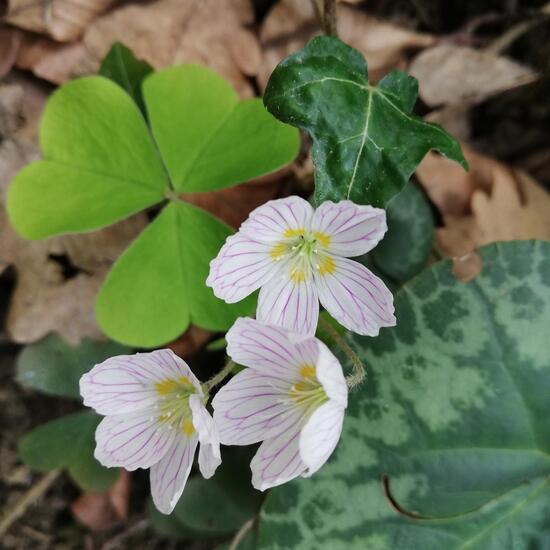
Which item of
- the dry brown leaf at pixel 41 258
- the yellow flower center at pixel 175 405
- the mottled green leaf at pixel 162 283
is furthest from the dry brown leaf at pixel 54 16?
the yellow flower center at pixel 175 405

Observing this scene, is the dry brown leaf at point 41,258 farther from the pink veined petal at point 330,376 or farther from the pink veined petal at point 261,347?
the pink veined petal at point 330,376

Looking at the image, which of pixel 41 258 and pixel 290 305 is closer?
pixel 290 305

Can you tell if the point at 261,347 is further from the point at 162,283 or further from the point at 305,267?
the point at 162,283

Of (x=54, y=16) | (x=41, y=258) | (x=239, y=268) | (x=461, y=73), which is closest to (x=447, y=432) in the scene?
(x=239, y=268)

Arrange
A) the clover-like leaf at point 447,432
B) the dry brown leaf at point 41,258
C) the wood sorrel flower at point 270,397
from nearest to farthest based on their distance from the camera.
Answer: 1. the wood sorrel flower at point 270,397
2. the clover-like leaf at point 447,432
3. the dry brown leaf at point 41,258

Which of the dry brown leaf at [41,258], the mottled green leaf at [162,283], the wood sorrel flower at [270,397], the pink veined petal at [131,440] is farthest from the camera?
the dry brown leaf at [41,258]

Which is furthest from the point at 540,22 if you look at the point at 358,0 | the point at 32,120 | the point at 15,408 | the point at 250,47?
the point at 15,408
